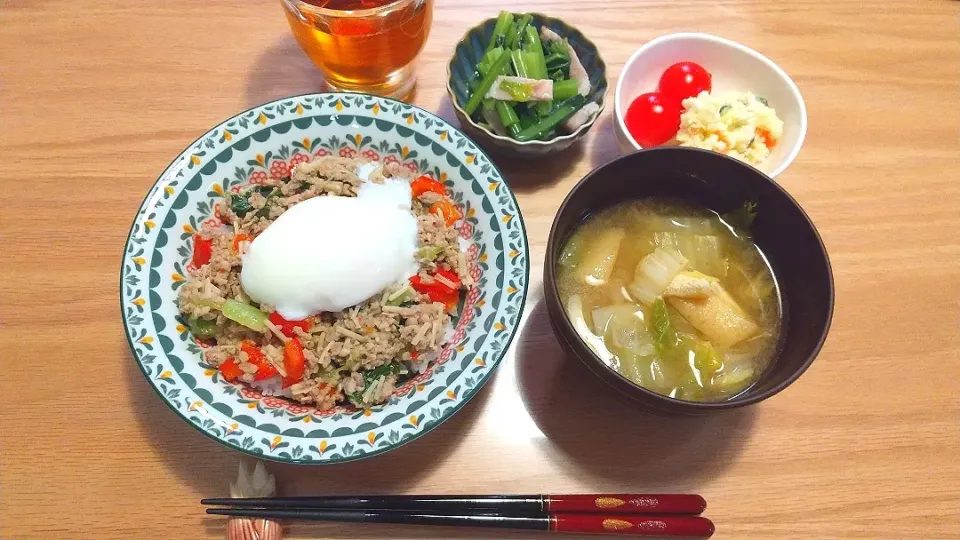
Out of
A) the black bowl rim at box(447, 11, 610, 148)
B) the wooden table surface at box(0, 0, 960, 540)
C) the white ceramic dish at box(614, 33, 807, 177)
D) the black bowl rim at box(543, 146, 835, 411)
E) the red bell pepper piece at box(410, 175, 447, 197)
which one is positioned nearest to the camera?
the black bowl rim at box(543, 146, 835, 411)

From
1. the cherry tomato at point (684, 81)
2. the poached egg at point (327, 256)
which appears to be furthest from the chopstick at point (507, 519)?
the cherry tomato at point (684, 81)

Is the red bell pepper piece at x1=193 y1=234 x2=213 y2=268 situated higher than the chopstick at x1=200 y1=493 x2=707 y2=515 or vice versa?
the red bell pepper piece at x1=193 y1=234 x2=213 y2=268

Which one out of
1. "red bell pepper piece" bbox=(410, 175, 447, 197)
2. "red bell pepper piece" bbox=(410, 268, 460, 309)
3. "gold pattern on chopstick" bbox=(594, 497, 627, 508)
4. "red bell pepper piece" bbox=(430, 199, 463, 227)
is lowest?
"gold pattern on chopstick" bbox=(594, 497, 627, 508)

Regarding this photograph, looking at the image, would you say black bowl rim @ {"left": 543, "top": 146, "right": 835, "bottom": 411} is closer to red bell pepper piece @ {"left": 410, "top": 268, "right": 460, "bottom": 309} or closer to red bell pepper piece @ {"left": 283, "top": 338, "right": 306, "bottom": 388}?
red bell pepper piece @ {"left": 410, "top": 268, "right": 460, "bottom": 309}

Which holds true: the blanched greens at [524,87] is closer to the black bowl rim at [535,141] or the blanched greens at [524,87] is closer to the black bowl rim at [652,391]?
the black bowl rim at [535,141]

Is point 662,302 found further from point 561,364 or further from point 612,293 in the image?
point 561,364

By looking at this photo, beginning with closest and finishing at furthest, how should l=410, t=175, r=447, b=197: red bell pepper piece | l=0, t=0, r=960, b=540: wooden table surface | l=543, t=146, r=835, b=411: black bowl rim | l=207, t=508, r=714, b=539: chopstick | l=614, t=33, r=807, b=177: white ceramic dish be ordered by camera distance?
l=543, t=146, r=835, b=411: black bowl rim, l=207, t=508, r=714, b=539: chopstick, l=0, t=0, r=960, b=540: wooden table surface, l=410, t=175, r=447, b=197: red bell pepper piece, l=614, t=33, r=807, b=177: white ceramic dish

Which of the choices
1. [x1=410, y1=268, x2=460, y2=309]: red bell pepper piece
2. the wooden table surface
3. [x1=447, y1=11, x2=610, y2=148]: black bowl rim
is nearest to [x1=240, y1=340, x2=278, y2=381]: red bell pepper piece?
the wooden table surface
